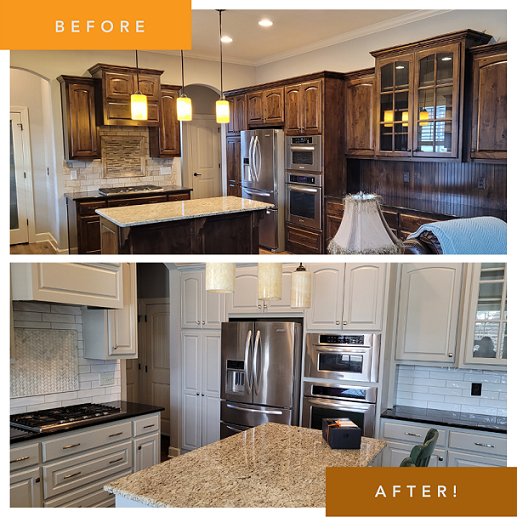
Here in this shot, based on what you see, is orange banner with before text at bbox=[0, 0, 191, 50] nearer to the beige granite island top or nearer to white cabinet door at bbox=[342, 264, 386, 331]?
the beige granite island top

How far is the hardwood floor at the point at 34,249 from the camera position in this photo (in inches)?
249

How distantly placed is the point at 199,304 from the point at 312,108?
101 inches

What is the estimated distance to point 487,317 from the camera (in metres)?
3.33

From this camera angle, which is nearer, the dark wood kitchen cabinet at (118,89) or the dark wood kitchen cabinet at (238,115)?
the dark wood kitchen cabinet at (118,89)

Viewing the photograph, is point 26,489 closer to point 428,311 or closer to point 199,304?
point 199,304

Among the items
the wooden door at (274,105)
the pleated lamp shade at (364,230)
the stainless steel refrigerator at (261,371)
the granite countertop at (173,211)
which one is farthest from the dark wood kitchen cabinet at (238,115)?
the pleated lamp shade at (364,230)

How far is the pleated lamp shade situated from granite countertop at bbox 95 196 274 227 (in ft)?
4.96

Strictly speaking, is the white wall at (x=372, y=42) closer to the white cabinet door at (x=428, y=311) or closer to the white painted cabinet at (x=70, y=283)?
the white cabinet door at (x=428, y=311)

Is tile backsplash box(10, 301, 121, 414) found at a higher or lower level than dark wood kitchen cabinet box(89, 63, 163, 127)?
lower

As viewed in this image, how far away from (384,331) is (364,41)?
3502 mm

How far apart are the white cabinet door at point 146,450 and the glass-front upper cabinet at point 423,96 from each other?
3371 millimetres

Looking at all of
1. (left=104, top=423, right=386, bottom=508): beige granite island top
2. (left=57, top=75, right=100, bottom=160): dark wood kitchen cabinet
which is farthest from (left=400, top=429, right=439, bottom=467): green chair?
(left=57, top=75, right=100, bottom=160): dark wood kitchen cabinet

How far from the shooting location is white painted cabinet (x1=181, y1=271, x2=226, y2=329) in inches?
179

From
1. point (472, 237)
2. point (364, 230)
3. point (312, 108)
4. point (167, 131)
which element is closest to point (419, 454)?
point (472, 237)
